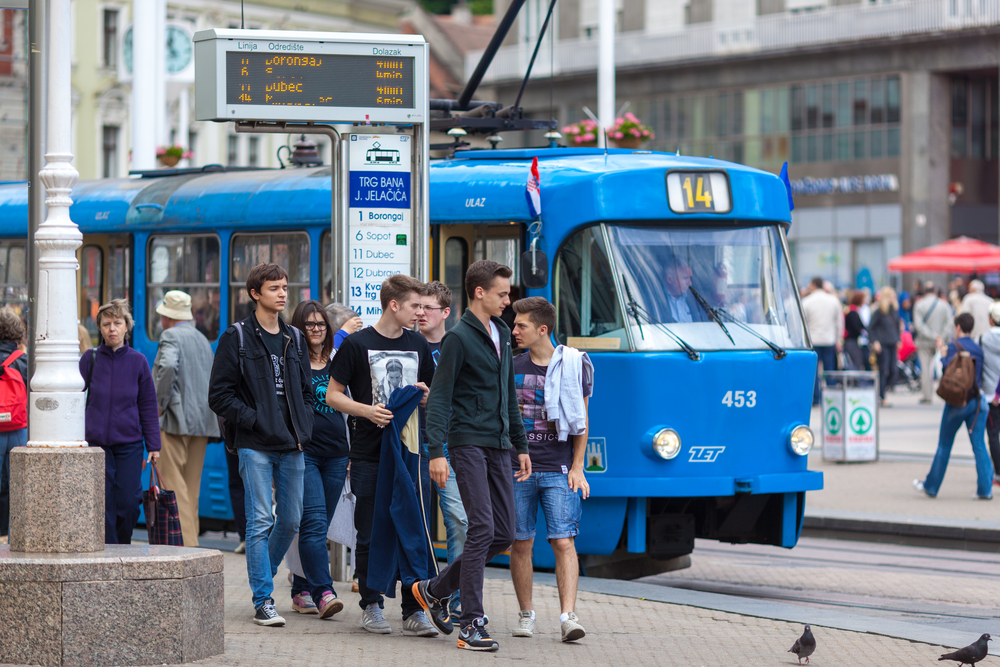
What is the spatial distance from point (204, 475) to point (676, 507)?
3.96 metres

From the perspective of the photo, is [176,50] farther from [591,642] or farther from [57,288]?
[591,642]

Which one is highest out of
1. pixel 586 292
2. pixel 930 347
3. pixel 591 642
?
pixel 586 292

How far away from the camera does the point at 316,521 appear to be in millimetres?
8227

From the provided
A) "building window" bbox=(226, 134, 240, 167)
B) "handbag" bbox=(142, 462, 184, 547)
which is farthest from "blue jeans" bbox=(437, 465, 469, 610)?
"building window" bbox=(226, 134, 240, 167)

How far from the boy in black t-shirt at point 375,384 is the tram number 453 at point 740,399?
259 centimetres

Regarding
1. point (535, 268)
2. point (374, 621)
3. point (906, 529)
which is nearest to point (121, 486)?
point (374, 621)

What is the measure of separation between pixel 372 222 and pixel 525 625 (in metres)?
2.89

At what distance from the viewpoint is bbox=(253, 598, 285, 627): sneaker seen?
7.88 m

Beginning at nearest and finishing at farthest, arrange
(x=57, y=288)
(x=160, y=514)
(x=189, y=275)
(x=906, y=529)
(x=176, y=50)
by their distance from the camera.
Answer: (x=57, y=288) → (x=160, y=514) → (x=189, y=275) → (x=906, y=529) → (x=176, y=50)

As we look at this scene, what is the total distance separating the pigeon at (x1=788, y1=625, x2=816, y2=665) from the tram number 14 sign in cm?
351

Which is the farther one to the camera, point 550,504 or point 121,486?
point 121,486

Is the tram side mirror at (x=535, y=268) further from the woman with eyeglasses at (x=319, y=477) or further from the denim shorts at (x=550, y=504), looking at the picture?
the denim shorts at (x=550, y=504)

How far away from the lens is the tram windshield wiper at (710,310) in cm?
996

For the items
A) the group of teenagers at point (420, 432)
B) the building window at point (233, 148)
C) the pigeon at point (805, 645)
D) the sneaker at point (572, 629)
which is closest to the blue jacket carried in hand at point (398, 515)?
the group of teenagers at point (420, 432)
